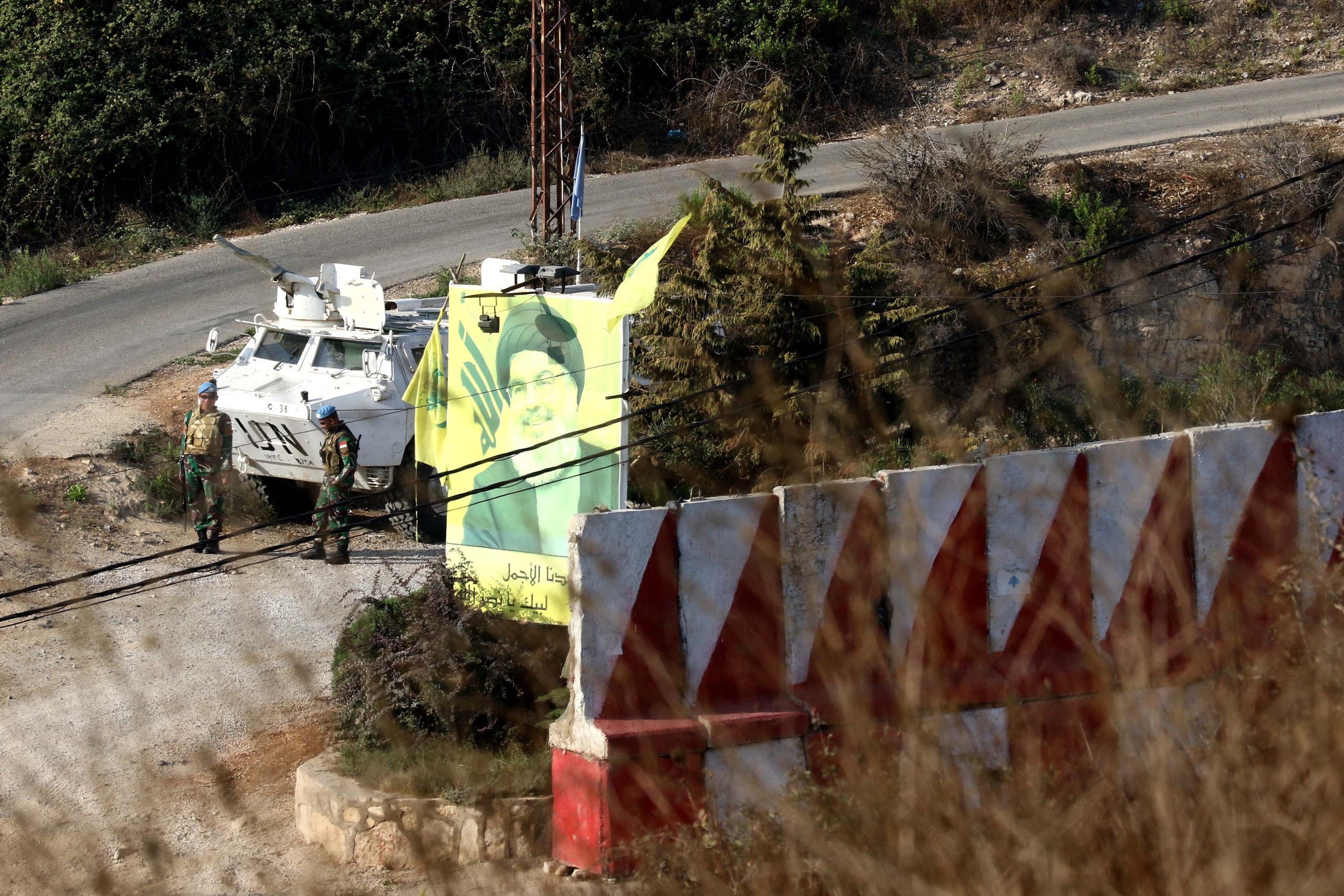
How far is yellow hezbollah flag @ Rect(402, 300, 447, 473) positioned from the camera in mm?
7887

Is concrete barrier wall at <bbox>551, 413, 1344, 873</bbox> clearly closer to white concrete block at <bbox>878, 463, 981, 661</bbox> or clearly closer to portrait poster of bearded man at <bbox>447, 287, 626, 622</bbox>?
white concrete block at <bbox>878, 463, 981, 661</bbox>

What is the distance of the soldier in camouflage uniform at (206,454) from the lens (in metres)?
10.4

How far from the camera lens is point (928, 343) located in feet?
52.3

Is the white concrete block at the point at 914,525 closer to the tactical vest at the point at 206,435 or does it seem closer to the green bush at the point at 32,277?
the tactical vest at the point at 206,435

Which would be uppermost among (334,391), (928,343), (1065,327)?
(1065,327)

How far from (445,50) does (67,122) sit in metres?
7.53

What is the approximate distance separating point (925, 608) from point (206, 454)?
7547mm

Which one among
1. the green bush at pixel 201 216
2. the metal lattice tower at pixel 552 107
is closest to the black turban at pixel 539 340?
the metal lattice tower at pixel 552 107

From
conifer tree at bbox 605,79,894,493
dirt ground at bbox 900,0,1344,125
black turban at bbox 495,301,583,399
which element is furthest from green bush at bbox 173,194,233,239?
black turban at bbox 495,301,583,399

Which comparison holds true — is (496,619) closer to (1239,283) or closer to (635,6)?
(1239,283)

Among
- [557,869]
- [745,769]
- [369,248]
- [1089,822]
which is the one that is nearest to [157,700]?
[557,869]

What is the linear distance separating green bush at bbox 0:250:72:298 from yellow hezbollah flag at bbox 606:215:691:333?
1516 cm

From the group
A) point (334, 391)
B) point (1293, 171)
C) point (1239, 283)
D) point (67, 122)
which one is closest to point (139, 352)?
point (334, 391)

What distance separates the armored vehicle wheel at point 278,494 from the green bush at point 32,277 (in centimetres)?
896
